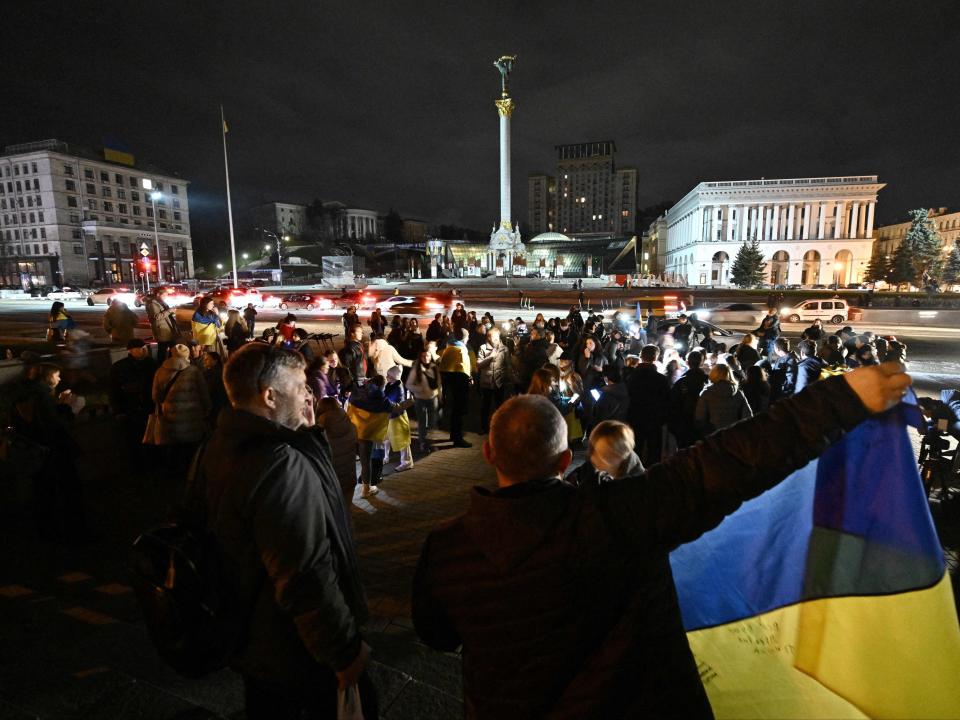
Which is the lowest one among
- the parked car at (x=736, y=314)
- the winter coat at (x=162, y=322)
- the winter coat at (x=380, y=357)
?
the parked car at (x=736, y=314)

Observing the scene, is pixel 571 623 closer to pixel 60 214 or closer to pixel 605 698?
pixel 605 698

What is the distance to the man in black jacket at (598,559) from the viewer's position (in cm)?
152

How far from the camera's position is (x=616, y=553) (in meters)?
1.54

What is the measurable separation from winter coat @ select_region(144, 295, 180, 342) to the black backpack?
1074 centimetres

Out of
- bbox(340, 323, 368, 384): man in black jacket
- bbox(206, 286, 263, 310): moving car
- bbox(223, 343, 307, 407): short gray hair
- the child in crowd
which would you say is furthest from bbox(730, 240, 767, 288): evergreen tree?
bbox(223, 343, 307, 407): short gray hair

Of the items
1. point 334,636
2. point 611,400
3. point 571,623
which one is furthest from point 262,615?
point 611,400

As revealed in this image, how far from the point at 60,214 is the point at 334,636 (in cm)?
9835

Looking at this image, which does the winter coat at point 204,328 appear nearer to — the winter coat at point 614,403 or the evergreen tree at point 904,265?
the winter coat at point 614,403

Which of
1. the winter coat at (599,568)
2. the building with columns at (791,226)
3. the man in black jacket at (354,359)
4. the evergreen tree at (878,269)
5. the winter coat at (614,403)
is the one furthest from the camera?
the building with columns at (791,226)

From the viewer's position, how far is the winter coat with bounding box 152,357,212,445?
21.2 ft

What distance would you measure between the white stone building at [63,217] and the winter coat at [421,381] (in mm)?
80876

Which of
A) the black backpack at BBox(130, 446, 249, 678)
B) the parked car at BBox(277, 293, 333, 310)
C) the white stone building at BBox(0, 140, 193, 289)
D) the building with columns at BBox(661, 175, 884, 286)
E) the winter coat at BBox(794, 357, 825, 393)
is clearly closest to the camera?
the black backpack at BBox(130, 446, 249, 678)

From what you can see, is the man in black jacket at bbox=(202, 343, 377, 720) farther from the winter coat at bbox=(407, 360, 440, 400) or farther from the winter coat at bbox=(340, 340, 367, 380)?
the winter coat at bbox=(340, 340, 367, 380)

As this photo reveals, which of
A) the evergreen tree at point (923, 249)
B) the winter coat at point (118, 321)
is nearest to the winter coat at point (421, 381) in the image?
the winter coat at point (118, 321)
